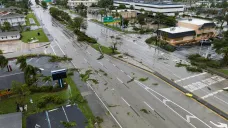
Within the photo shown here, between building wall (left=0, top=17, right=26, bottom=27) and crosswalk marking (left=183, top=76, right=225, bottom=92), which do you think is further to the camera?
building wall (left=0, top=17, right=26, bottom=27)

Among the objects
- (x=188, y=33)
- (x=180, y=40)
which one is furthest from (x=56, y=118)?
(x=188, y=33)

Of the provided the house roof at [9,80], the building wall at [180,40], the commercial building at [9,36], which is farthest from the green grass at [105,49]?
the commercial building at [9,36]

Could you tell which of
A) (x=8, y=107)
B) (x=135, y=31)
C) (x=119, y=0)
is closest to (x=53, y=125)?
(x=8, y=107)

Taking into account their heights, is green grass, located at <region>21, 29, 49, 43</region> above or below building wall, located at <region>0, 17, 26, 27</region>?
below

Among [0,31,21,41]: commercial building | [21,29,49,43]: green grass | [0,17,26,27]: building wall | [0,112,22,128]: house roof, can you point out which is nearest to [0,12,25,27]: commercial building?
[0,17,26,27]: building wall

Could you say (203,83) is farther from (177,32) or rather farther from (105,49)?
(105,49)

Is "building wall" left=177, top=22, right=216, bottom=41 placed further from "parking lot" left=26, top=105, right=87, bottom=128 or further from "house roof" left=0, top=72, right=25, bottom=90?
"house roof" left=0, top=72, right=25, bottom=90

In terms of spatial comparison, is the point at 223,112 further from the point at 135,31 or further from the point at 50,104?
the point at 135,31
